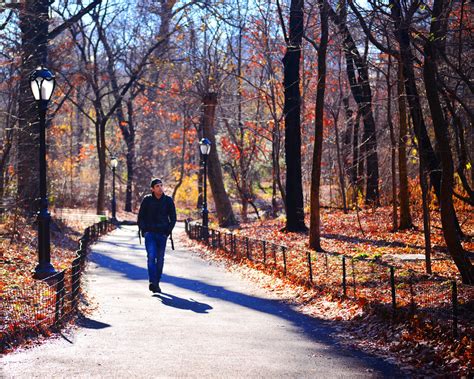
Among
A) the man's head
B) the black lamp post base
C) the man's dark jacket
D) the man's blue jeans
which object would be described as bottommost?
the black lamp post base

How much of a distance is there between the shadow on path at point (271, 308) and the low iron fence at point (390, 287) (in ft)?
3.11

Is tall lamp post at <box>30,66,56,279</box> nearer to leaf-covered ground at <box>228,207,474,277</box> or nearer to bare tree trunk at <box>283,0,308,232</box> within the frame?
leaf-covered ground at <box>228,207,474,277</box>

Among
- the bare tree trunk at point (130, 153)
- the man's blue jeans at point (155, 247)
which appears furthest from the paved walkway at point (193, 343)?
the bare tree trunk at point (130, 153)

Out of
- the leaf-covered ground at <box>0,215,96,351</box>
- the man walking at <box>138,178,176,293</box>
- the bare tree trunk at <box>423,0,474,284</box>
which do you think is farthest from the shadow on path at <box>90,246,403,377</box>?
the bare tree trunk at <box>423,0,474,284</box>

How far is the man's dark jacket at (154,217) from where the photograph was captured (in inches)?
510

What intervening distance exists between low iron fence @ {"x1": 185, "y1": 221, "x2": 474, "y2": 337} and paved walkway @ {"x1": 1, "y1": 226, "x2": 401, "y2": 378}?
1.03 m

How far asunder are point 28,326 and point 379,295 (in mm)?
5556

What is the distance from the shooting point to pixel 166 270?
18.4m

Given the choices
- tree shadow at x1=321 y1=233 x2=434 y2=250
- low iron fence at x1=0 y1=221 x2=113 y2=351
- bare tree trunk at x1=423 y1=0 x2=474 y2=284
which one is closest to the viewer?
low iron fence at x1=0 y1=221 x2=113 y2=351

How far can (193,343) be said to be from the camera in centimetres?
848

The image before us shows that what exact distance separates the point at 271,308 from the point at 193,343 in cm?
378

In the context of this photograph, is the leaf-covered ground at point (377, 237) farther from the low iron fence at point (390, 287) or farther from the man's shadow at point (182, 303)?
the man's shadow at point (182, 303)

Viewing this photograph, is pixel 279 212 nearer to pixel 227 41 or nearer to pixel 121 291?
pixel 227 41

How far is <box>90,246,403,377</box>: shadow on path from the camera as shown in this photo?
787 centimetres
